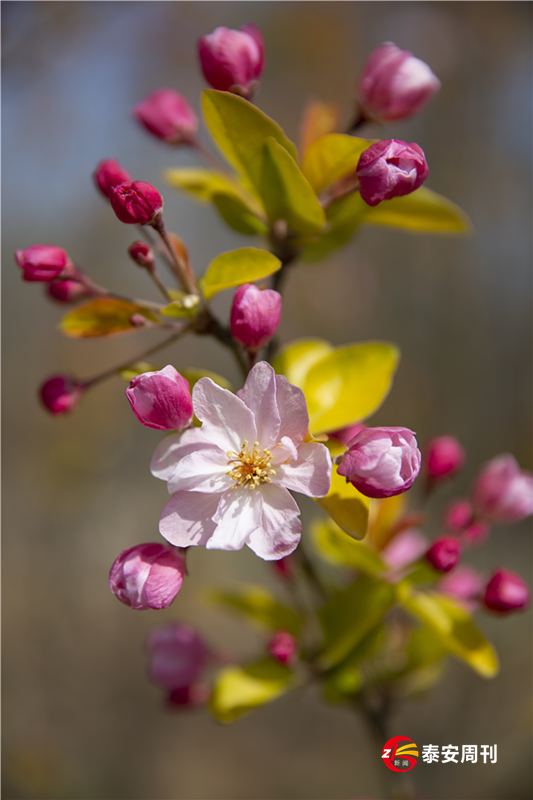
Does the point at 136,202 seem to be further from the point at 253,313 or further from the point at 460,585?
the point at 460,585

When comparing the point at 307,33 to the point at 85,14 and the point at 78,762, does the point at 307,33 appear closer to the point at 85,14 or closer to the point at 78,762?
the point at 85,14

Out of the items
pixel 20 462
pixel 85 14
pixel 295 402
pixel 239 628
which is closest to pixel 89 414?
pixel 20 462

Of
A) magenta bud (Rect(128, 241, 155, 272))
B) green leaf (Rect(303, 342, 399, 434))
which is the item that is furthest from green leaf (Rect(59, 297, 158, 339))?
green leaf (Rect(303, 342, 399, 434))

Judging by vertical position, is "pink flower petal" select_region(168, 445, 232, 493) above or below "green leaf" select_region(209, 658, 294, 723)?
above

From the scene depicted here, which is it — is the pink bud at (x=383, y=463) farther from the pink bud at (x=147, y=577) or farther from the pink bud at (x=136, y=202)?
the pink bud at (x=136, y=202)

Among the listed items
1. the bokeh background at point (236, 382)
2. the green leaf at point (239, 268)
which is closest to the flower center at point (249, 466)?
the green leaf at point (239, 268)

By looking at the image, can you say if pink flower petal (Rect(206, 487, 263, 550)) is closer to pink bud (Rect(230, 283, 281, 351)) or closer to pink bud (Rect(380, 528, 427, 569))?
pink bud (Rect(230, 283, 281, 351))

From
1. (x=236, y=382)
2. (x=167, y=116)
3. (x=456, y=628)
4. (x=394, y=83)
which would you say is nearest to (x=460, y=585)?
(x=456, y=628)
